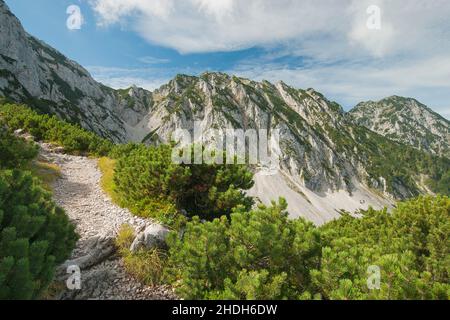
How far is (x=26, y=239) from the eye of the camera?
552 cm

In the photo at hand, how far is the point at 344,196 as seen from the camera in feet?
571

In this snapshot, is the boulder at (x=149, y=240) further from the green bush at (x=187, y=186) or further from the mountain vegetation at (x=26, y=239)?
the green bush at (x=187, y=186)

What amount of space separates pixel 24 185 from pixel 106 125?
183m

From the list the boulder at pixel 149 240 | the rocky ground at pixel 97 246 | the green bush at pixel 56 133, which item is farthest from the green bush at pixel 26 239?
the green bush at pixel 56 133

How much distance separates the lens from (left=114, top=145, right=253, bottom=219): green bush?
1332cm

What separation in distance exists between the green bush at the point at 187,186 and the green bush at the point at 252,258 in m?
4.93

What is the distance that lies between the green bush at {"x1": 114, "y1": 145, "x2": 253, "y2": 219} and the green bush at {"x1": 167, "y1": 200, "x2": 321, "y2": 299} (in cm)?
493

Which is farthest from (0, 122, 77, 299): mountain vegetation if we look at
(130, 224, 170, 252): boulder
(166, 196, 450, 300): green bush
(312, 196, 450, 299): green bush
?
(312, 196, 450, 299): green bush

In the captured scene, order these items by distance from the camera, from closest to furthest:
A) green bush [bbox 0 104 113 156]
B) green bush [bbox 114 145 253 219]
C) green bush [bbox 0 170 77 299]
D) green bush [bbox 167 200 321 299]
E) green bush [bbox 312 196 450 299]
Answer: green bush [bbox 0 170 77 299] → green bush [bbox 312 196 450 299] → green bush [bbox 167 200 321 299] → green bush [bbox 114 145 253 219] → green bush [bbox 0 104 113 156]

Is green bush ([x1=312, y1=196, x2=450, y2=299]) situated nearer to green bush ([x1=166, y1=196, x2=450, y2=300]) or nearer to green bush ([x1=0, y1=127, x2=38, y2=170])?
green bush ([x1=166, y1=196, x2=450, y2=300])

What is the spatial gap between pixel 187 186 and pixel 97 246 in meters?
4.71

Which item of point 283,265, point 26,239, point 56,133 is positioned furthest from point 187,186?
point 56,133

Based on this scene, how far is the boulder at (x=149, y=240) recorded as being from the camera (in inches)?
A: 414
